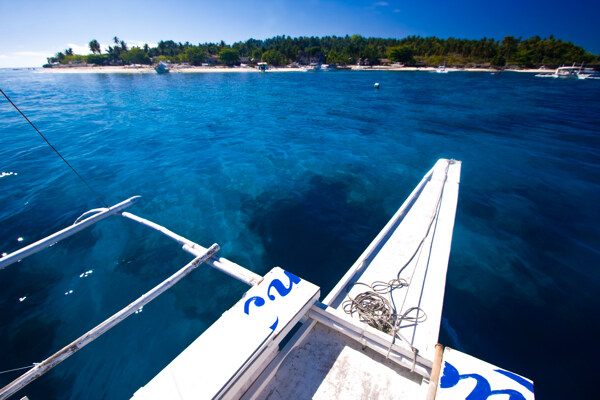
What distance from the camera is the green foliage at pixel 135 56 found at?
141 m

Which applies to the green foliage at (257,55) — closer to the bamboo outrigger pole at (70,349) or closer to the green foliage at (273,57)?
the green foliage at (273,57)

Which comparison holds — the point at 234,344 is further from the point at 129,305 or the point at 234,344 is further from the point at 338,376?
the point at 129,305

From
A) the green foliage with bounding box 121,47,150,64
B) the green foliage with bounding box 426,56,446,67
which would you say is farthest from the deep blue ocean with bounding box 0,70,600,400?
the green foliage with bounding box 121,47,150,64

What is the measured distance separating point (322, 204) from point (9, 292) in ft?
30.5

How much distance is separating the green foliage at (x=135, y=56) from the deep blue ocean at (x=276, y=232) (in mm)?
166728

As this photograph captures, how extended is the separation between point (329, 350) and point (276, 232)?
486 centimetres

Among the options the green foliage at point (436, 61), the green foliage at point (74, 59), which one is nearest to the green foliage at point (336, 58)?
the green foliage at point (436, 61)

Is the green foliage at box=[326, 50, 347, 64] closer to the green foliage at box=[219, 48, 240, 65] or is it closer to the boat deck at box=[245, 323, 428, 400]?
the green foliage at box=[219, 48, 240, 65]

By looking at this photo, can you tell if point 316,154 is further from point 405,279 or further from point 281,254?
point 405,279

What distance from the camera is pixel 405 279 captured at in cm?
455

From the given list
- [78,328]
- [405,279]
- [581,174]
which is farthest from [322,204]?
[581,174]

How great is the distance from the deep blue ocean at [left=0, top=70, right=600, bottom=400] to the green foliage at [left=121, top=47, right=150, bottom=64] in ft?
547

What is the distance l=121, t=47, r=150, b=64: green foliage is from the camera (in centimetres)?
14062

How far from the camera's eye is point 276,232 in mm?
7773
